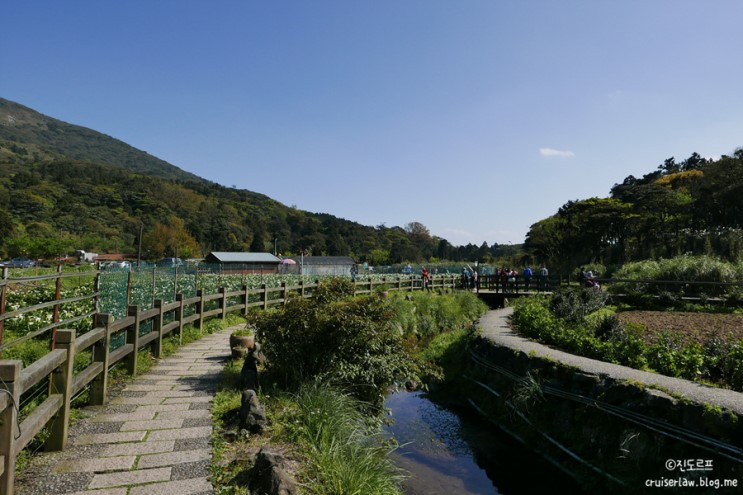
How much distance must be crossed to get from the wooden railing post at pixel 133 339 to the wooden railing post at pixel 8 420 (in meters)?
3.99

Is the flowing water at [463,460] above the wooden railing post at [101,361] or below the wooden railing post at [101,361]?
below

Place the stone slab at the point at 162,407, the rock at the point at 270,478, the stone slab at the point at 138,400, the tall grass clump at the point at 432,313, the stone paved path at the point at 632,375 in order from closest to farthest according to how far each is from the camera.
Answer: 1. the rock at the point at 270,478
2. the stone paved path at the point at 632,375
3. the stone slab at the point at 162,407
4. the stone slab at the point at 138,400
5. the tall grass clump at the point at 432,313

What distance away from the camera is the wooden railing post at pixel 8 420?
325 cm

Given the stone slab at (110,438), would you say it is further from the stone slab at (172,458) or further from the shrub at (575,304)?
the shrub at (575,304)

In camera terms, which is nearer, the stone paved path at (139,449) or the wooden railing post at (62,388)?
the stone paved path at (139,449)

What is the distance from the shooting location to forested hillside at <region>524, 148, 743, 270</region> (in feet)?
126

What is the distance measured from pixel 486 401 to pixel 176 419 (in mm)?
6489

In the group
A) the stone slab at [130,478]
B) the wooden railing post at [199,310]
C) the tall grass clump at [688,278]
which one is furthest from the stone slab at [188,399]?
the tall grass clump at [688,278]

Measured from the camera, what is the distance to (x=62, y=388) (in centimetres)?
446

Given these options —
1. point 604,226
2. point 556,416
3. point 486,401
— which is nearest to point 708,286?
point 486,401

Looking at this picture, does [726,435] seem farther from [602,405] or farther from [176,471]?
[176,471]

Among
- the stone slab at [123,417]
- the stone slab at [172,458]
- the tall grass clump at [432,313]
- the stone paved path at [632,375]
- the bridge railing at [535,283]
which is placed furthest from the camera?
the bridge railing at [535,283]

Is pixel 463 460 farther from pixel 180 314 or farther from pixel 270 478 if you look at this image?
pixel 180 314

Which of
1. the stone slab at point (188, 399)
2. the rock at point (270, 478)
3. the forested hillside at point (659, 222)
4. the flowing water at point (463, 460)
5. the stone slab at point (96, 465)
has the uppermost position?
the forested hillside at point (659, 222)
